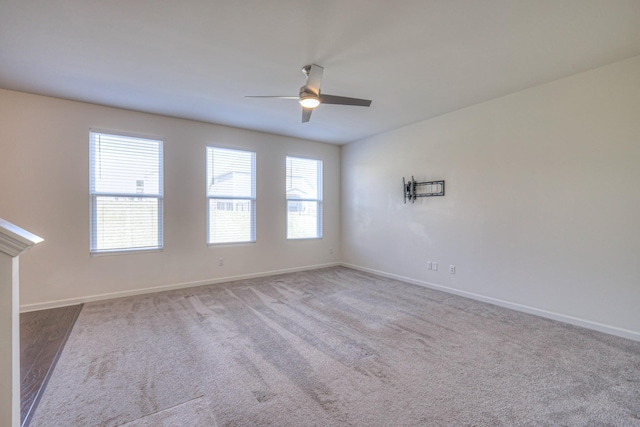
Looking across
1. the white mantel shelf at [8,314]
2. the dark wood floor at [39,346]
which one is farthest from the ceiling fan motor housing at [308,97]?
the dark wood floor at [39,346]

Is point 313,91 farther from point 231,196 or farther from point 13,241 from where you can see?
point 231,196

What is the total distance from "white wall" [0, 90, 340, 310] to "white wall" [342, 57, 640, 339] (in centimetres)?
259

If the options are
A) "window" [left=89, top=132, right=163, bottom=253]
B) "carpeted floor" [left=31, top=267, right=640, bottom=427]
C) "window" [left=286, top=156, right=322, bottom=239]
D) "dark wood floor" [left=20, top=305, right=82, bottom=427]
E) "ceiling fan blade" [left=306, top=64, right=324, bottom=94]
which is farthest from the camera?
"window" [left=286, top=156, right=322, bottom=239]

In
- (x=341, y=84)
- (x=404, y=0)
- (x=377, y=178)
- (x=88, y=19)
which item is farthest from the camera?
(x=377, y=178)

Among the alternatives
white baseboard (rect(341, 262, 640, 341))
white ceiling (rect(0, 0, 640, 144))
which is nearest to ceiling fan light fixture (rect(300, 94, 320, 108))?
white ceiling (rect(0, 0, 640, 144))

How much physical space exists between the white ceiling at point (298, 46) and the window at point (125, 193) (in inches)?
26.5

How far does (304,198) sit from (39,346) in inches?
169

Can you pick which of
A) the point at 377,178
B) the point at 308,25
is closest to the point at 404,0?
the point at 308,25

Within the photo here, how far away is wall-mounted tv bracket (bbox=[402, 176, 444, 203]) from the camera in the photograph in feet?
14.6

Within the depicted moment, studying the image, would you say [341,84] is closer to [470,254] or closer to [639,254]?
[470,254]

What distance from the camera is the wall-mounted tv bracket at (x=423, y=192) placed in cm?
446

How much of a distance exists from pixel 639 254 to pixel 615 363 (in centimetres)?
113

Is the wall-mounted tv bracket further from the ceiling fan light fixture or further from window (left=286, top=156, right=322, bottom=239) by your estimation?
the ceiling fan light fixture

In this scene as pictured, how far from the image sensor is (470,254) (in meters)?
4.04
